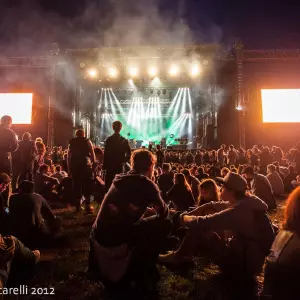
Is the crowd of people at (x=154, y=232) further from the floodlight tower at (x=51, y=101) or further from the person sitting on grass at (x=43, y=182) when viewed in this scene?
the floodlight tower at (x=51, y=101)

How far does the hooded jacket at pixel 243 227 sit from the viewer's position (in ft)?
9.64

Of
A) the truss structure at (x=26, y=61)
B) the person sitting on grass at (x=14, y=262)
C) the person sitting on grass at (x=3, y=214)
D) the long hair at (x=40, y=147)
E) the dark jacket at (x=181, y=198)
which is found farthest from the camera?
the truss structure at (x=26, y=61)

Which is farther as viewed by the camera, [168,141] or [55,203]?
[168,141]

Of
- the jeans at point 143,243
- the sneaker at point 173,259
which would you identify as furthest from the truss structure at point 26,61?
the jeans at point 143,243

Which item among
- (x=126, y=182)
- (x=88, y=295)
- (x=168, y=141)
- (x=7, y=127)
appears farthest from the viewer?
(x=168, y=141)

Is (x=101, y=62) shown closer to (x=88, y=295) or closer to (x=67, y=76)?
(x=67, y=76)

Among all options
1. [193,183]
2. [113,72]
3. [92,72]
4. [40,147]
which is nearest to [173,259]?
[193,183]

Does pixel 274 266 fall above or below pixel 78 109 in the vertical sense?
below

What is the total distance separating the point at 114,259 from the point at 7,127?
442 cm

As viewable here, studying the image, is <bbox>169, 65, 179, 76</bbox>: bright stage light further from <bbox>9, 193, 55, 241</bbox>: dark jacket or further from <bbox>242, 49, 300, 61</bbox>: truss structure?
<bbox>9, 193, 55, 241</bbox>: dark jacket

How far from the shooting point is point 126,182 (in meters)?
2.75

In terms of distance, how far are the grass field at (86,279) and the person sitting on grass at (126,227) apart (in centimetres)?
29

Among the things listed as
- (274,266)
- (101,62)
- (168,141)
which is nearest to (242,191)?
(274,266)

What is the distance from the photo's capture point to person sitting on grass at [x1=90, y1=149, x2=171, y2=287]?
2740 mm
